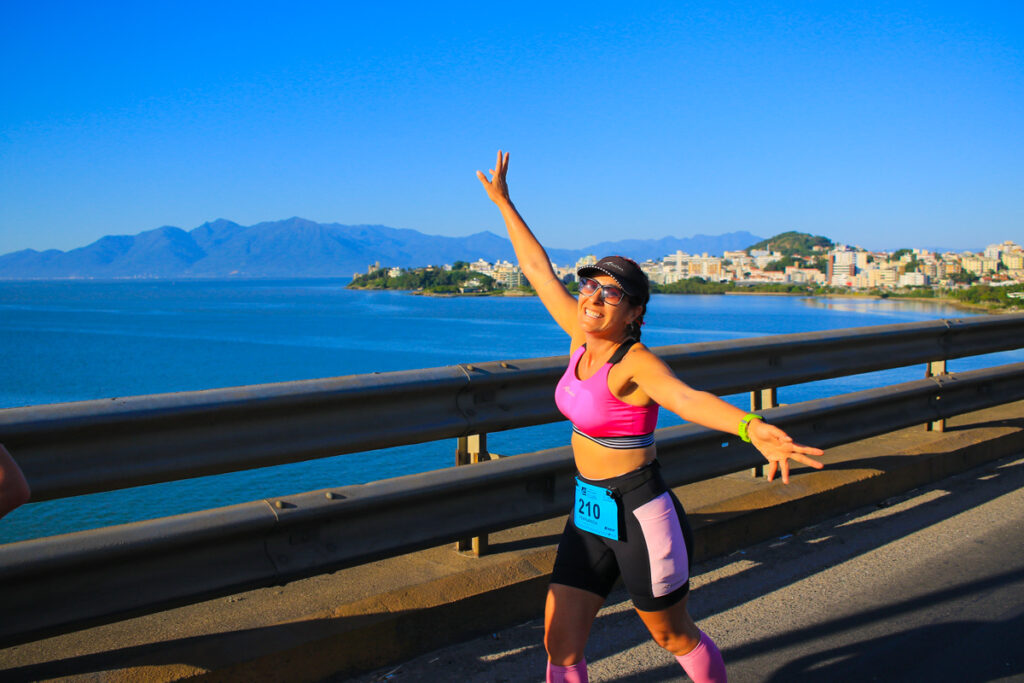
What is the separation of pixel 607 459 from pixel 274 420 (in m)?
1.25

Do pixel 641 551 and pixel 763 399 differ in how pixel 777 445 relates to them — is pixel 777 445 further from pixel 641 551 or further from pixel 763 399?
pixel 763 399

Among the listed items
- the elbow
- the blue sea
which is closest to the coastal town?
the blue sea

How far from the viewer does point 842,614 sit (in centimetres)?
402

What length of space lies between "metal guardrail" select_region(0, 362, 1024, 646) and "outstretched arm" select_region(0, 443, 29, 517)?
950 millimetres

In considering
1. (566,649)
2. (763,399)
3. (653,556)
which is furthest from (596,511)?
(763,399)

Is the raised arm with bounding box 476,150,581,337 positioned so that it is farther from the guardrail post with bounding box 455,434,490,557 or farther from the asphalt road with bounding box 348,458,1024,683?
the asphalt road with bounding box 348,458,1024,683

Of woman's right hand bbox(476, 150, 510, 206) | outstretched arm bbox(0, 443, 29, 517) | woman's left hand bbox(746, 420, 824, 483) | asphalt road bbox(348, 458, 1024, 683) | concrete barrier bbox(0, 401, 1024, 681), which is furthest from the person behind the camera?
woman's right hand bbox(476, 150, 510, 206)

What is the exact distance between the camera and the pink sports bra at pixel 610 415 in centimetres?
266

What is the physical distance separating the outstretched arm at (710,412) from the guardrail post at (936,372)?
4877 mm

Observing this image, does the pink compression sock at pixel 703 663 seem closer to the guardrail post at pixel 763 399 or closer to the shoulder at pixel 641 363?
the shoulder at pixel 641 363

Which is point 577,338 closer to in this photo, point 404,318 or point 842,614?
point 842,614

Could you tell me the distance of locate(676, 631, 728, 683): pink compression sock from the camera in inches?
107

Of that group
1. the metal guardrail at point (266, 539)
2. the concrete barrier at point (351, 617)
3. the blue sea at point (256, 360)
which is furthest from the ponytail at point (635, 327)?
the blue sea at point (256, 360)

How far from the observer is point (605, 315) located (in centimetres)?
272
